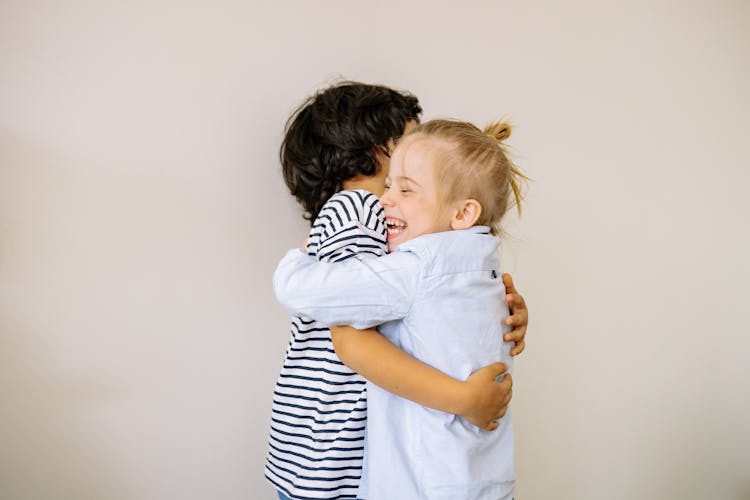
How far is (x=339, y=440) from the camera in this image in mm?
929

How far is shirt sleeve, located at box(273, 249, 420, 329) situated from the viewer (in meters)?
0.81

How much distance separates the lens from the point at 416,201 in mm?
942

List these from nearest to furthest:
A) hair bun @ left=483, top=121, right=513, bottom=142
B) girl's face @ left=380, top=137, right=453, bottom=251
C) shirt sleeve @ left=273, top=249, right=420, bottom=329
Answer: shirt sleeve @ left=273, top=249, right=420, bottom=329
girl's face @ left=380, top=137, right=453, bottom=251
hair bun @ left=483, top=121, right=513, bottom=142

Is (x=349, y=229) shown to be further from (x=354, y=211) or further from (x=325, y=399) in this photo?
(x=325, y=399)

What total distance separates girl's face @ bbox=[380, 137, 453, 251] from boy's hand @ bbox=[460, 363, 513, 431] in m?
0.24

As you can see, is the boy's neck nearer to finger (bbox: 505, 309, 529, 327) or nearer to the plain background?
the plain background

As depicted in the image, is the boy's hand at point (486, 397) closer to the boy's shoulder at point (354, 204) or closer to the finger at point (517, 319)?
the finger at point (517, 319)

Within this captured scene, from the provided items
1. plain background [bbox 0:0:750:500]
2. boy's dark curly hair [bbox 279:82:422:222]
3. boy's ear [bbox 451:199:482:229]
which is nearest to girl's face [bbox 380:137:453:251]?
boy's ear [bbox 451:199:482:229]
